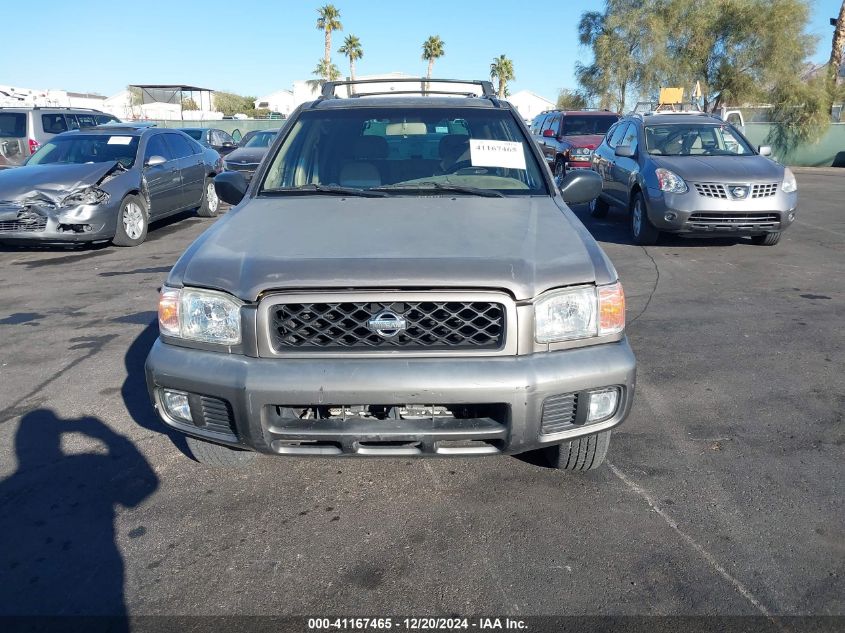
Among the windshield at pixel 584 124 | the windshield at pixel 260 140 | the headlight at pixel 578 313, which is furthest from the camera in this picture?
the windshield at pixel 260 140

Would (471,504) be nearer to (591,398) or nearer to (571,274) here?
(591,398)

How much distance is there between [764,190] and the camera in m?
8.20

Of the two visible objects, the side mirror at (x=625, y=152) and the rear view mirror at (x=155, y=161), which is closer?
the side mirror at (x=625, y=152)

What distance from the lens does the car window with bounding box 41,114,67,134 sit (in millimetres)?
13086

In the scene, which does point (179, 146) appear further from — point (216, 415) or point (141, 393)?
point (216, 415)

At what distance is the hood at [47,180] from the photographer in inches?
332


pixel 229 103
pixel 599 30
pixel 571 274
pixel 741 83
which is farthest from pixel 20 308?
pixel 229 103

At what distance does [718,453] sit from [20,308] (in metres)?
6.01

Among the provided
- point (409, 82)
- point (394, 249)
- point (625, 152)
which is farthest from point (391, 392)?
point (625, 152)

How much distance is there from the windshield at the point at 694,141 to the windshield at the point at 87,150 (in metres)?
7.36

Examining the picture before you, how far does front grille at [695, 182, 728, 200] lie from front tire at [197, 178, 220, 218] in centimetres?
811

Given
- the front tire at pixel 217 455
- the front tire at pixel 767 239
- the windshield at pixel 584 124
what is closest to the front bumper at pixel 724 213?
the front tire at pixel 767 239

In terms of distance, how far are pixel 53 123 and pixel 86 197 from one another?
19.5 ft

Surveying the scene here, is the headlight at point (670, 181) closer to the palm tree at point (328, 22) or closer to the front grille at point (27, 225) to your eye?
the front grille at point (27, 225)
